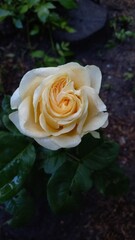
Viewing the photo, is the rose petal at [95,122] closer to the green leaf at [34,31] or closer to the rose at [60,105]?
the rose at [60,105]

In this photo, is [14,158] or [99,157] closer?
[14,158]

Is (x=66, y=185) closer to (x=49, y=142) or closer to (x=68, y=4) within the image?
(x=49, y=142)

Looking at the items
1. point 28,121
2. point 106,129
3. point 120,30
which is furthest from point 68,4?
point 28,121

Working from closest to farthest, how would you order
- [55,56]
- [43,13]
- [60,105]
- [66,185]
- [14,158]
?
1. [60,105]
2. [14,158]
3. [66,185]
4. [43,13]
5. [55,56]

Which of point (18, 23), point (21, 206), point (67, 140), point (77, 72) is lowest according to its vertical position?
point (21, 206)

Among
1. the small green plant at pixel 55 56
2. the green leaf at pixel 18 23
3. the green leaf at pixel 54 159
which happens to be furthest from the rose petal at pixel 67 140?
the green leaf at pixel 18 23

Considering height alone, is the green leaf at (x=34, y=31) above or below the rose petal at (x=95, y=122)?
below

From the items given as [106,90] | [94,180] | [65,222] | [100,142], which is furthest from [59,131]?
[106,90]
